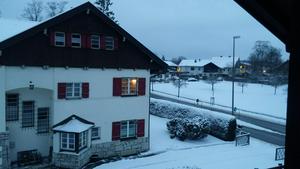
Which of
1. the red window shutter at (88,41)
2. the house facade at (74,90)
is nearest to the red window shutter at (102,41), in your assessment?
the house facade at (74,90)

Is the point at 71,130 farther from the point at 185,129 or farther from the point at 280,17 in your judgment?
the point at 280,17

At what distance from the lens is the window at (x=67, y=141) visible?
66.2 feet

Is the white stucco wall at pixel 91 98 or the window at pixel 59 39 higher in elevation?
the window at pixel 59 39

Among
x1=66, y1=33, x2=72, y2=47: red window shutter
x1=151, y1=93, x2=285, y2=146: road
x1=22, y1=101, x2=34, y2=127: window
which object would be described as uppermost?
x1=66, y1=33, x2=72, y2=47: red window shutter

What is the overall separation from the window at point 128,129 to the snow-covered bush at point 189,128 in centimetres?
464

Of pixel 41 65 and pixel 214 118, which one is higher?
pixel 41 65

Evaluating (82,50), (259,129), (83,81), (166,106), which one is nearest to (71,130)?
(83,81)

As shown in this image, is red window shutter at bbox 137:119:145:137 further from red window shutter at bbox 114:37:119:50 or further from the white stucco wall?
red window shutter at bbox 114:37:119:50

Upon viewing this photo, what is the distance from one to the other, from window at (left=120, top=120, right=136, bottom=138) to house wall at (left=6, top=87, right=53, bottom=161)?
5183 millimetres

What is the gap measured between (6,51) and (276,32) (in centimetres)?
1806

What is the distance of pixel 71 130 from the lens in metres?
20.1

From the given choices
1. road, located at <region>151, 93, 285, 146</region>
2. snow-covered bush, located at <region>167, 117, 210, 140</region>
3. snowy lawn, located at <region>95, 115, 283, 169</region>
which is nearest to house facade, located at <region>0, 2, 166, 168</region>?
snowy lawn, located at <region>95, 115, 283, 169</region>

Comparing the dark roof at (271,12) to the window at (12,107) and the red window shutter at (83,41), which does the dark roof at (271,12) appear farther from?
the window at (12,107)

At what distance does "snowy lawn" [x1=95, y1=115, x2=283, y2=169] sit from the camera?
67.3 ft
